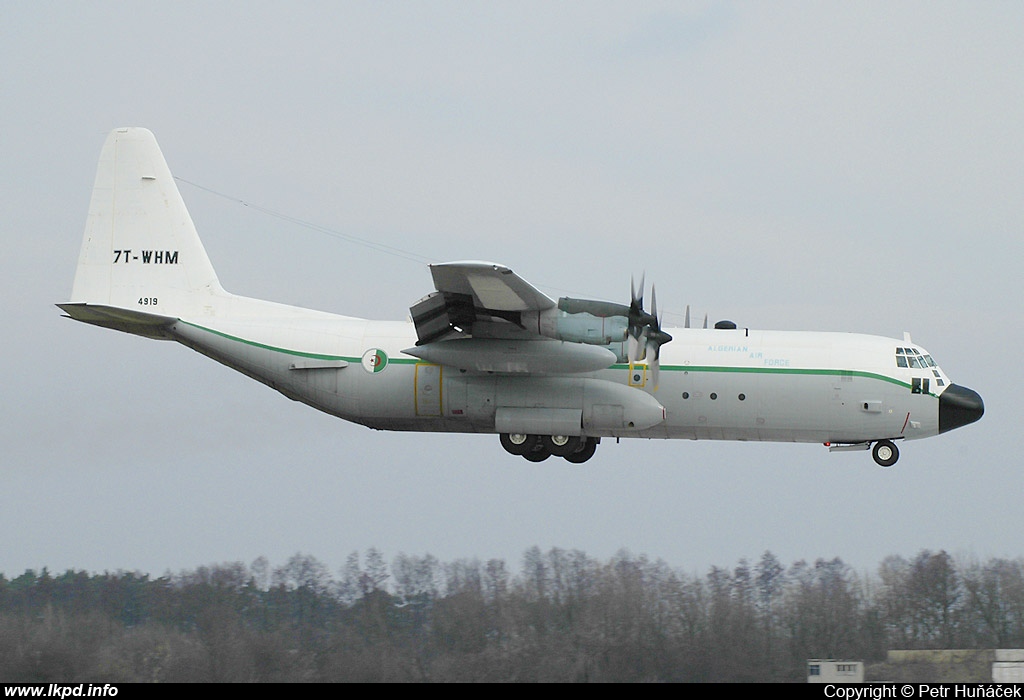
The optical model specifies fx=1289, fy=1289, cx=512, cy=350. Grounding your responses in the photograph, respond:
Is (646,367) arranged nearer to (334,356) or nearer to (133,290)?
(334,356)

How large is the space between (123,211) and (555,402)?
11081 mm

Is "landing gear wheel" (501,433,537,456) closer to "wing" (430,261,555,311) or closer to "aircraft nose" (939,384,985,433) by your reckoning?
"wing" (430,261,555,311)

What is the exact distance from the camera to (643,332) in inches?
985

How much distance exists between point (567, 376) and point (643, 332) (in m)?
2.61

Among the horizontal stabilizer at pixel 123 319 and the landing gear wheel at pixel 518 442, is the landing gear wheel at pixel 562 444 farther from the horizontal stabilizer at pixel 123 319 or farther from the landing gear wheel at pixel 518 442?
the horizontal stabilizer at pixel 123 319

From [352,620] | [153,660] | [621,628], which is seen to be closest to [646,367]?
[621,628]

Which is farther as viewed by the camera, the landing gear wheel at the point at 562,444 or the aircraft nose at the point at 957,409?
the landing gear wheel at the point at 562,444

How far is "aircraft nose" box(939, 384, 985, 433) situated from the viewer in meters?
26.9

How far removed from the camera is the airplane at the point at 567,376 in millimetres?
26375

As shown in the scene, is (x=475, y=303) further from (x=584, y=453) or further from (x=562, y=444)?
(x=584, y=453)

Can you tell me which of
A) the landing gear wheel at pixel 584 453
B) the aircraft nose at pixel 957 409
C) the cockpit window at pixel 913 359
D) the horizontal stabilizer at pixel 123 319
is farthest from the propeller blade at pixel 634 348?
the horizontal stabilizer at pixel 123 319

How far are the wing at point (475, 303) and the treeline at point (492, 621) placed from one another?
4985mm

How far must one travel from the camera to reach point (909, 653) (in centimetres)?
2755

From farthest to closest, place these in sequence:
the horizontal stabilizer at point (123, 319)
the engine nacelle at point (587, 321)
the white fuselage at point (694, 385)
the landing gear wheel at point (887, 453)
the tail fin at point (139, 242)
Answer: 1. the tail fin at point (139, 242)
2. the horizontal stabilizer at point (123, 319)
3. the landing gear wheel at point (887, 453)
4. the white fuselage at point (694, 385)
5. the engine nacelle at point (587, 321)
